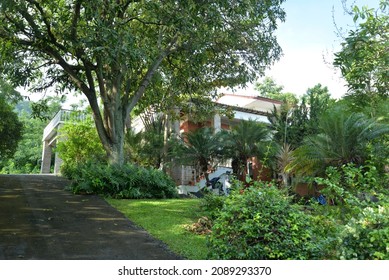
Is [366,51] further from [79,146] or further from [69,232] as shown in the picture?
[79,146]

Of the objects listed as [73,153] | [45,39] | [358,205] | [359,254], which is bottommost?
[359,254]

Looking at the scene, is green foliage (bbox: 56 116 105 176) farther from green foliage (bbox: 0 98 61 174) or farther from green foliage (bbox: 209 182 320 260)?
green foliage (bbox: 0 98 61 174)

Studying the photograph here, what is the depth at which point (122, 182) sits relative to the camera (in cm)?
1209

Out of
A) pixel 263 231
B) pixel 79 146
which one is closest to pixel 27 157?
pixel 79 146

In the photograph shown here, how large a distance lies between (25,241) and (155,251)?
219 cm

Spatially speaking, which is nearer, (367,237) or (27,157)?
(367,237)

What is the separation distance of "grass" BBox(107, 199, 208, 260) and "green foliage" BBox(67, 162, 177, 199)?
78cm

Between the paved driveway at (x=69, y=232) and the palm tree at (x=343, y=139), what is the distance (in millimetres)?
6074

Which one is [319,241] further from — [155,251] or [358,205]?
[155,251]

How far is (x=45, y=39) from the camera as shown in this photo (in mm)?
11586

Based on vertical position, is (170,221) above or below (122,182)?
below

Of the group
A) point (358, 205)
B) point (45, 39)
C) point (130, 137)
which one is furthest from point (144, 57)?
point (130, 137)

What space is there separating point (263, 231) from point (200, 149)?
11.3 metres

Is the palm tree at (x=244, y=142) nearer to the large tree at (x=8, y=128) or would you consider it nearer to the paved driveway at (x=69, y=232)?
the paved driveway at (x=69, y=232)
